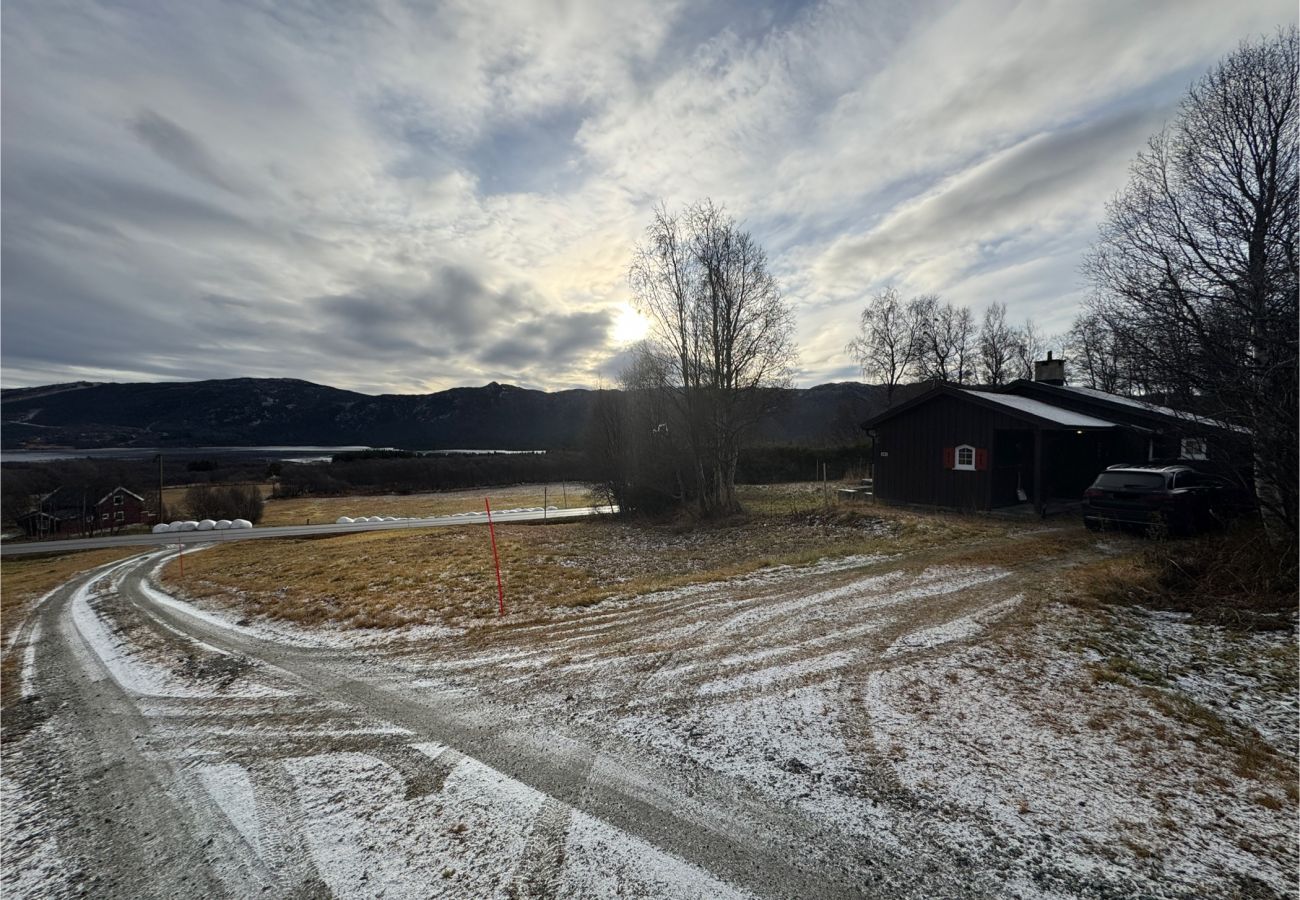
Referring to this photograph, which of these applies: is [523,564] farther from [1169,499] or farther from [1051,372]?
[1051,372]

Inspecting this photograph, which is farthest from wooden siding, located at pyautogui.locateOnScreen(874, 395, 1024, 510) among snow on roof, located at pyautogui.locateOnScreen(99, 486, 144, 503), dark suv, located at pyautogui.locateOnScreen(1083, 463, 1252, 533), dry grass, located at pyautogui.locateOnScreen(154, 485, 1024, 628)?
snow on roof, located at pyautogui.locateOnScreen(99, 486, 144, 503)

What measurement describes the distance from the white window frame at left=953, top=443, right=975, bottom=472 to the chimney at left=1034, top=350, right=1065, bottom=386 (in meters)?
7.75

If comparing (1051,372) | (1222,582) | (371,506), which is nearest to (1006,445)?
(1051,372)

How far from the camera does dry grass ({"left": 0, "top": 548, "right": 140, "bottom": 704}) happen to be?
804 centimetres

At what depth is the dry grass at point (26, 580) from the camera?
316 inches

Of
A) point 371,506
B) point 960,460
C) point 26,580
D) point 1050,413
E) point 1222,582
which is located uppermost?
point 1050,413

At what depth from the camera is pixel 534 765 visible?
404 cm

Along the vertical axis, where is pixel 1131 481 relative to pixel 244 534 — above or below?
above

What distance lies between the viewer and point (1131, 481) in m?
11.5

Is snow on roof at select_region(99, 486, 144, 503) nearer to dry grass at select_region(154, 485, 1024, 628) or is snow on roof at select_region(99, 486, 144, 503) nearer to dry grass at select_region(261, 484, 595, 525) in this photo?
dry grass at select_region(261, 484, 595, 525)

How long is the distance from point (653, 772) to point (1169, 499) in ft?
43.9

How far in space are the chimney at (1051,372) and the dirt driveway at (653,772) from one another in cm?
1870

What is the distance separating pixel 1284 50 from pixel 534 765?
15.6 metres

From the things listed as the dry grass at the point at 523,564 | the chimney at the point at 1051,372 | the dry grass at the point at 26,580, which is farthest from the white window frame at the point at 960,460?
the dry grass at the point at 26,580
